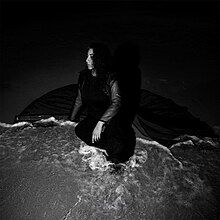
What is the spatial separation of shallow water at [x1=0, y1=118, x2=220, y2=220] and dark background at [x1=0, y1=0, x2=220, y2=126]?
766mm

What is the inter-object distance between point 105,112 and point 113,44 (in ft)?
10.7

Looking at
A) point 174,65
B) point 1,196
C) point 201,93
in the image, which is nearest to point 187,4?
point 174,65

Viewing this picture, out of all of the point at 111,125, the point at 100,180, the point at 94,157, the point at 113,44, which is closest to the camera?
the point at 100,180

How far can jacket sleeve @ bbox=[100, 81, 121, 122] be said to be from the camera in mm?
2674

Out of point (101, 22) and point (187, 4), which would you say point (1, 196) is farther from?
point (187, 4)

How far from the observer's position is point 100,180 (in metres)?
2.81

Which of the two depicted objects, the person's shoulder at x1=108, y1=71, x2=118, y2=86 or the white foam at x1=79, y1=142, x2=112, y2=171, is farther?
the white foam at x1=79, y1=142, x2=112, y2=171

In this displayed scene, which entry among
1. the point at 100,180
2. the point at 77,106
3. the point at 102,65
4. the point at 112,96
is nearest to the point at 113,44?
the point at 77,106

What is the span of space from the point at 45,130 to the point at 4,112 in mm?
828

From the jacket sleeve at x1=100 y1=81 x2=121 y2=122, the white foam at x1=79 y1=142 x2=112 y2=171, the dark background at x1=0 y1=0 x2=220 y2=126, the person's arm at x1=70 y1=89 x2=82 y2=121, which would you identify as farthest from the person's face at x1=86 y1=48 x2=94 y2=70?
the dark background at x1=0 y1=0 x2=220 y2=126

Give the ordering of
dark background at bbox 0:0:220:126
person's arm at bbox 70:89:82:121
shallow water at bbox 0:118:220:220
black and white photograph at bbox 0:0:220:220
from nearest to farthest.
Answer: shallow water at bbox 0:118:220:220 < black and white photograph at bbox 0:0:220:220 < person's arm at bbox 70:89:82:121 < dark background at bbox 0:0:220:126

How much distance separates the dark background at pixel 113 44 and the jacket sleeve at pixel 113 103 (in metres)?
1.66

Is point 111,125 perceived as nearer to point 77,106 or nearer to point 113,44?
point 77,106

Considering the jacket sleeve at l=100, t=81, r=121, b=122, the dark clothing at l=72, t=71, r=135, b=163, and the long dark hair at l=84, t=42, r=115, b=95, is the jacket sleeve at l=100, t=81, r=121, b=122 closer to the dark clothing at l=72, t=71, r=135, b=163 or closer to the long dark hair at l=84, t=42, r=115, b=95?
the dark clothing at l=72, t=71, r=135, b=163
